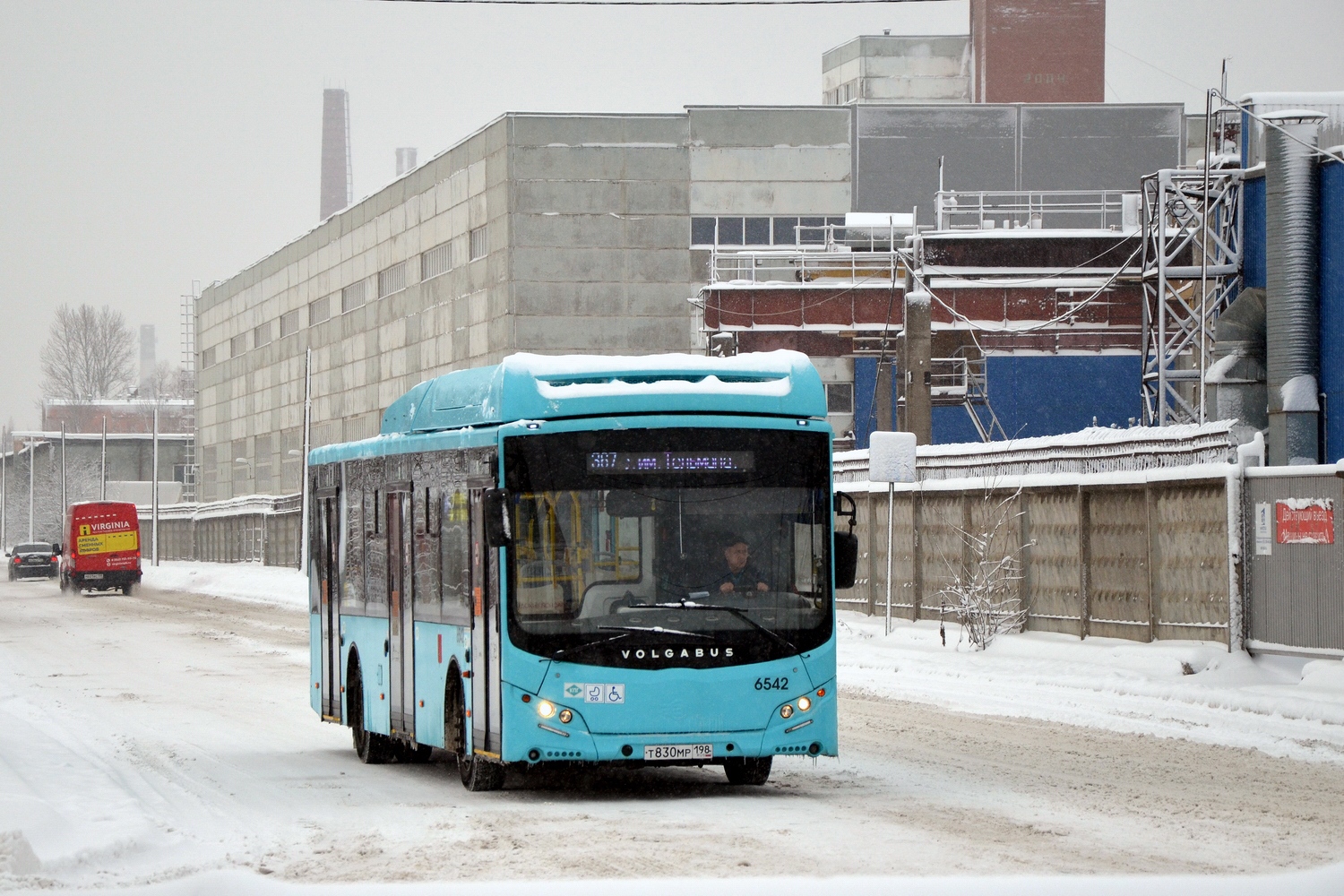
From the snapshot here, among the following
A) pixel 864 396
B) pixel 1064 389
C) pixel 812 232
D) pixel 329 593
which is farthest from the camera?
pixel 812 232

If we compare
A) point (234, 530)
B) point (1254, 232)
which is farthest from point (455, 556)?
point (234, 530)

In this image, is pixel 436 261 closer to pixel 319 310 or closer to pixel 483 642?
pixel 319 310

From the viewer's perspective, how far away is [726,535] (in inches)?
502

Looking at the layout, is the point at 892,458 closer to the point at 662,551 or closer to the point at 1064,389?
the point at 662,551

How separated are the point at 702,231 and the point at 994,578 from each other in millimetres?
46342

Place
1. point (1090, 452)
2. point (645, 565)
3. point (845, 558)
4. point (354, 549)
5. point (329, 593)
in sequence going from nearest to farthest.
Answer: point (645, 565)
point (845, 558)
point (354, 549)
point (329, 593)
point (1090, 452)

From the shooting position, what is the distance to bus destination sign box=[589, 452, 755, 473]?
1276 cm

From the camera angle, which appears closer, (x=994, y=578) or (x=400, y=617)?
(x=400, y=617)

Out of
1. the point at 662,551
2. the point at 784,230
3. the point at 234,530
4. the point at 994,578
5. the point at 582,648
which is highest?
the point at 784,230

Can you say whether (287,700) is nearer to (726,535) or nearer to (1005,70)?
(726,535)

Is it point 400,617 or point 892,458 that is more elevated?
point 892,458

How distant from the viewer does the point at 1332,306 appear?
3344 centimetres

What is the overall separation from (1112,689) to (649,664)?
9.31 metres

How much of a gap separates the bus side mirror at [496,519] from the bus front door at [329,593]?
16.1ft
